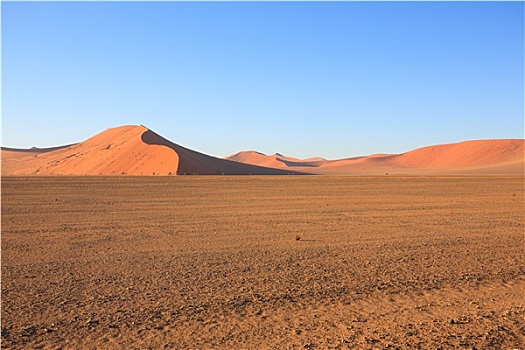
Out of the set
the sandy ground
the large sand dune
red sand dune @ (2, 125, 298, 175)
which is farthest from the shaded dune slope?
the sandy ground

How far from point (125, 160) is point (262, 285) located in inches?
2574

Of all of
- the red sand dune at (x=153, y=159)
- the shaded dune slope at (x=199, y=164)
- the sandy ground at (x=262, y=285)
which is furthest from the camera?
the red sand dune at (x=153, y=159)

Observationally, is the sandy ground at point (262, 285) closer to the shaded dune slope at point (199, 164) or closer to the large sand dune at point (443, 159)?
the shaded dune slope at point (199, 164)

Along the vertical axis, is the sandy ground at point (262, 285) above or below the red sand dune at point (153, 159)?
below

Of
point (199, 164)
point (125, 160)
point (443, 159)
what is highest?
point (443, 159)

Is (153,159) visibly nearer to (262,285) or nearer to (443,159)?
(262,285)

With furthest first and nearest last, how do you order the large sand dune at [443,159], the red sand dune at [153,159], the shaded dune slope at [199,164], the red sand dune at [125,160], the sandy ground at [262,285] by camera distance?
the large sand dune at [443,159] < the red sand dune at [153,159] < the red sand dune at [125,160] < the shaded dune slope at [199,164] < the sandy ground at [262,285]

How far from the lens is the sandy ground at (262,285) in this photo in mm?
5184

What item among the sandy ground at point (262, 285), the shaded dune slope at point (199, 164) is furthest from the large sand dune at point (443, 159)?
the sandy ground at point (262, 285)

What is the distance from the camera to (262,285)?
23.3ft

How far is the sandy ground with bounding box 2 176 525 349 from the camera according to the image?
518cm

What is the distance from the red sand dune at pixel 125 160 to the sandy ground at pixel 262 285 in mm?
47198

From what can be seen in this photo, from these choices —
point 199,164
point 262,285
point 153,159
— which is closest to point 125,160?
point 153,159

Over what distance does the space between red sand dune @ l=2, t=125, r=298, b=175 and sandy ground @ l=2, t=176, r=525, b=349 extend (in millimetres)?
47198
